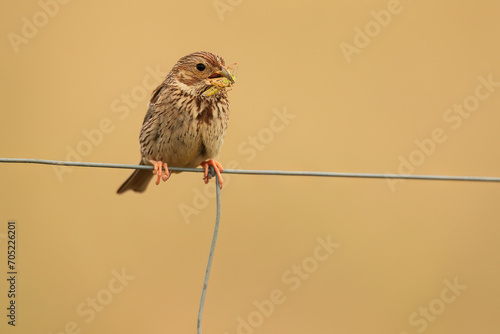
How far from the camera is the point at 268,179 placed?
22.6ft

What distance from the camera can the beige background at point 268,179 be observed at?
599cm

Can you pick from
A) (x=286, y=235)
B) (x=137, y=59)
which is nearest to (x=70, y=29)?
(x=137, y=59)

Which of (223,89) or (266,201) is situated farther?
(266,201)

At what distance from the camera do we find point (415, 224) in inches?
259

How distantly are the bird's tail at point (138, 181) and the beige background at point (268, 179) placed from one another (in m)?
0.94

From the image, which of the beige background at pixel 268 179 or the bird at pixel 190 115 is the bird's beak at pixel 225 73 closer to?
the bird at pixel 190 115

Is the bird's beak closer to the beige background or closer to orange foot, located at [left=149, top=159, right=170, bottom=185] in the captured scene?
orange foot, located at [left=149, top=159, right=170, bottom=185]

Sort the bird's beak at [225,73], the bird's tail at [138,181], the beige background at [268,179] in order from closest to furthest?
the bird's beak at [225,73], the bird's tail at [138,181], the beige background at [268,179]

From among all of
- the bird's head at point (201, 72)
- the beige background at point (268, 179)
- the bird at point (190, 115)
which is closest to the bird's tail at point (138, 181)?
the bird at point (190, 115)

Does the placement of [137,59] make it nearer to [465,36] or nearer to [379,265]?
[379,265]

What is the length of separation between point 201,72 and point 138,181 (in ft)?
3.46

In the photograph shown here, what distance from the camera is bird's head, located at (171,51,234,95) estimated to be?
4605mm

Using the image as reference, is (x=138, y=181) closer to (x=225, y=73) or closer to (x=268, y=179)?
(x=225, y=73)

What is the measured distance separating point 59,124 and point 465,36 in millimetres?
4712
